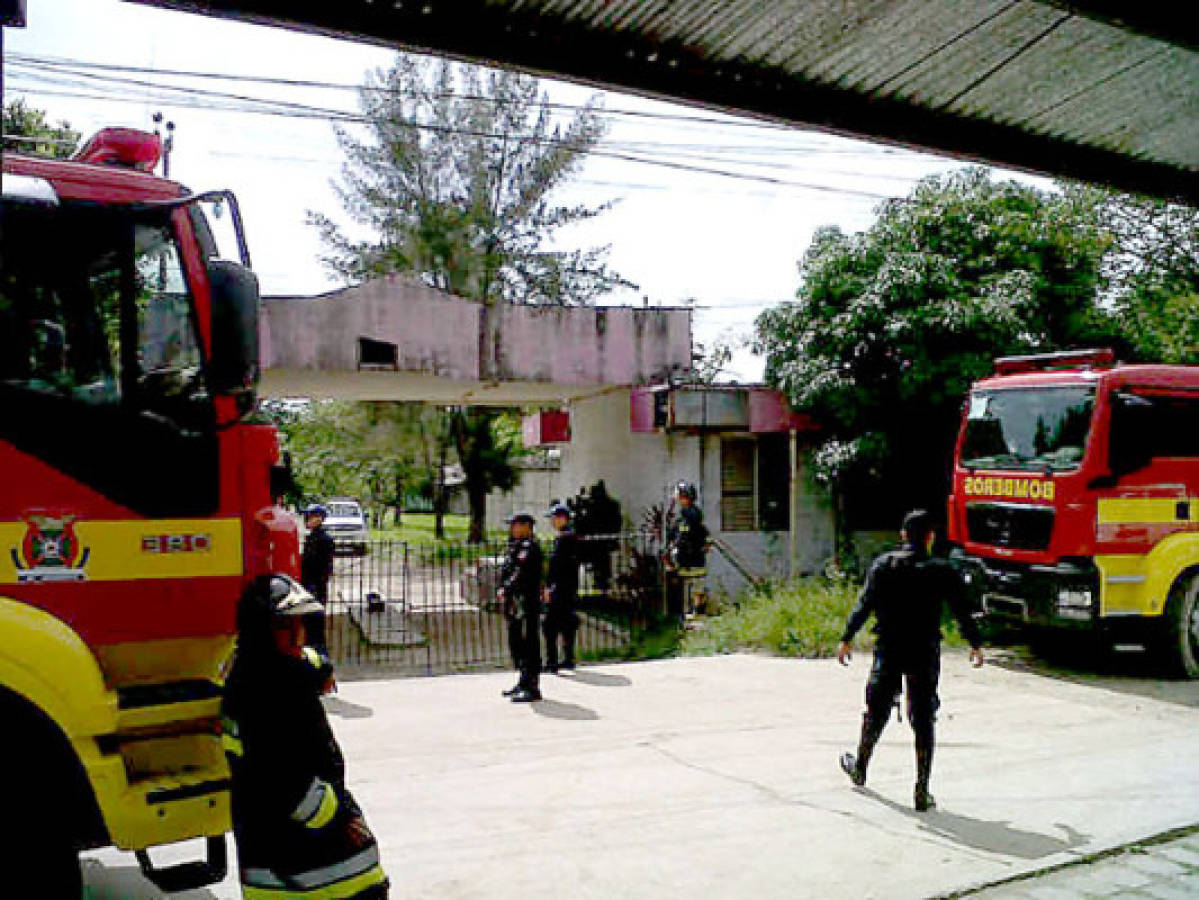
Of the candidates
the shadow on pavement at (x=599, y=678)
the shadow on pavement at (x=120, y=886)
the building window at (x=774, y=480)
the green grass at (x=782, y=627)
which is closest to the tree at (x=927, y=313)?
the building window at (x=774, y=480)

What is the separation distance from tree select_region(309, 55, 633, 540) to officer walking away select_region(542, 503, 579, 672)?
1800 centimetres

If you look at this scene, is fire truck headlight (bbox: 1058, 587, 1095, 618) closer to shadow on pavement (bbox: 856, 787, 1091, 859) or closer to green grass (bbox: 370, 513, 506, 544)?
shadow on pavement (bbox: 856, 787, 1091, 859)

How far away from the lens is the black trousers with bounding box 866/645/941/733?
6.04m

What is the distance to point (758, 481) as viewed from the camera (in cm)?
1648

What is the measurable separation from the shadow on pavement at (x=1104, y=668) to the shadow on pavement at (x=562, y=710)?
4575 mm

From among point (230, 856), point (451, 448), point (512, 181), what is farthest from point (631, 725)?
point (512, 181)

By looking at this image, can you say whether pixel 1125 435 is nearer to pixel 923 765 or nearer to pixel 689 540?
pixel 689 540

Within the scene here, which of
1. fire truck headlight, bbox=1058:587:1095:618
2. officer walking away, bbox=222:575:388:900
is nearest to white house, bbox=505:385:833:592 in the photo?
fire truck headlight, bbox=1058:587:1095:618

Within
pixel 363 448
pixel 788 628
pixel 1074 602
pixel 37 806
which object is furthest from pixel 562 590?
pixel 363 448

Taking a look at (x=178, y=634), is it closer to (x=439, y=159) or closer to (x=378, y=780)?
(x=378, y=780)

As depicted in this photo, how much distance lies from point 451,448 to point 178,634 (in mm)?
25975

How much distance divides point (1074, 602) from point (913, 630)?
4477 mm

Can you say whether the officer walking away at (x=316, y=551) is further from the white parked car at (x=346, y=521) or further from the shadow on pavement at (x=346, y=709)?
the white parked car at (x=346, y=521)

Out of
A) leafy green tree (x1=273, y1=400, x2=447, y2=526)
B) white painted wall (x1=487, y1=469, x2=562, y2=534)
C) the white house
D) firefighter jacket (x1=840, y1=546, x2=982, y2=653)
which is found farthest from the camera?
white painted wall (x1=487, y1=469, x2=562, y2=534)
